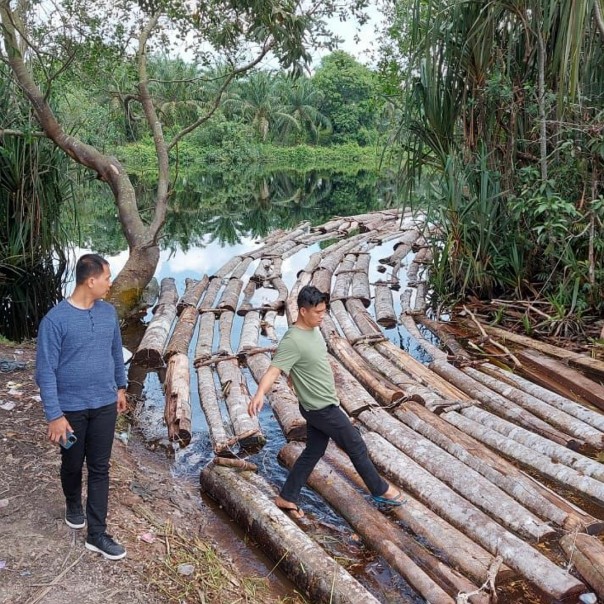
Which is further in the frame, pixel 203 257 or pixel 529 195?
pixel 203 257

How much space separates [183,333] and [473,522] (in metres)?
4.86

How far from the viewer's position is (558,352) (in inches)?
258

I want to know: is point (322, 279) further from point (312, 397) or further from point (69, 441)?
point (69, 441)

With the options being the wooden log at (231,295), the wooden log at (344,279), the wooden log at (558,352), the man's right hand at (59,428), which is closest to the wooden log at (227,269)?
the wooden log at (231,295)

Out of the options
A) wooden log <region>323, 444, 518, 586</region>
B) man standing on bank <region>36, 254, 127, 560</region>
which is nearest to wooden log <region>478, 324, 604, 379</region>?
wooden log <region>323, 444, 518, 586</region>

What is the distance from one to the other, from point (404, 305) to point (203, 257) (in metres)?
6.40

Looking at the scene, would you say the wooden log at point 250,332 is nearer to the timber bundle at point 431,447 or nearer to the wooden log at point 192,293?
the timber bundle at point 431,447

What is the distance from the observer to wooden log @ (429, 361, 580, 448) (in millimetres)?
4836

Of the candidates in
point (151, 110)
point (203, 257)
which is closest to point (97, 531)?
point (151, 110)

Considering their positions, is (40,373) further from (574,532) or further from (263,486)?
(574,532)

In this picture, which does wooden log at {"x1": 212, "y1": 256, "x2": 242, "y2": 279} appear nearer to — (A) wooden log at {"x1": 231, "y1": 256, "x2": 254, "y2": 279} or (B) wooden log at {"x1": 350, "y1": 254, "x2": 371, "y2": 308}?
(A) wooden log at {"x1": 231, "y1": 256, "x2": 254, "y2": 279}

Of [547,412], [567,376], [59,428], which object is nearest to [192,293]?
[567,376]

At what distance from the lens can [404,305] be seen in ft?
30.2

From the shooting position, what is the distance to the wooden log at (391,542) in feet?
10.8
